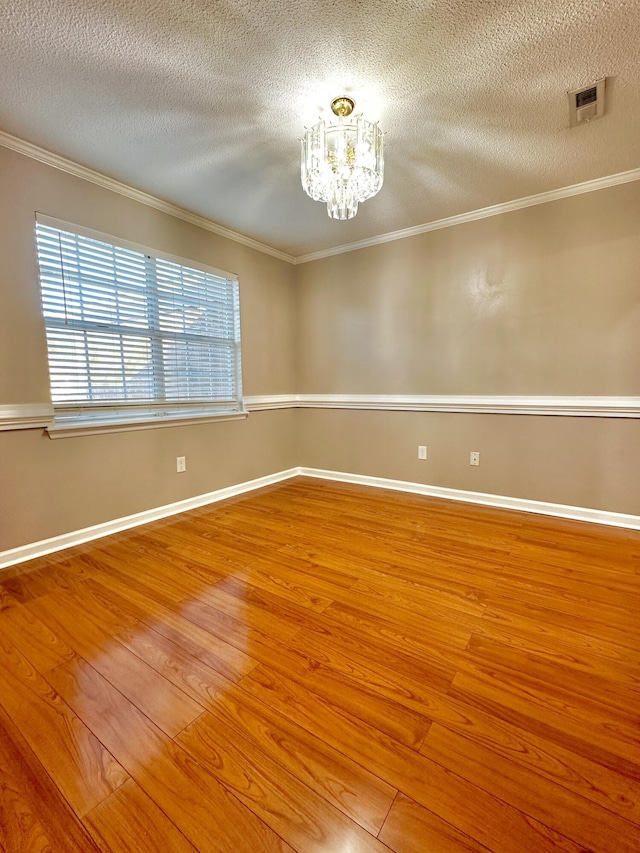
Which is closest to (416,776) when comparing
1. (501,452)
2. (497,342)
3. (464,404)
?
(501,452)

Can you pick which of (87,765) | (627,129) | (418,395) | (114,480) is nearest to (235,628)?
(87,765)

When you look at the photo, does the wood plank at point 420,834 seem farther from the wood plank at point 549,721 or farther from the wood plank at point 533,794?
the wood plank at point 549,721

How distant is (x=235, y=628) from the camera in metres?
1.51

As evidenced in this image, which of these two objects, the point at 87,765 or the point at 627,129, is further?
the point at 627,129

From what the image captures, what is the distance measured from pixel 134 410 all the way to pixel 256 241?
1919 millimetres

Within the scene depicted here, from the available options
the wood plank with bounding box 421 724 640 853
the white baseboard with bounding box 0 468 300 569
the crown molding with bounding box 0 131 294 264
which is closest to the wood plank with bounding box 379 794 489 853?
the wood plank with bounding box 421 724 640 853

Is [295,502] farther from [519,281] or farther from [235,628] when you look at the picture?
[519,281]

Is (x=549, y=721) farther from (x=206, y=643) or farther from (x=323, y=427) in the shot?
(x=323, y=427)

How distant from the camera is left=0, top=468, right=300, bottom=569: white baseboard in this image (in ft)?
6.83

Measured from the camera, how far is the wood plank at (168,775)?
0.81 meters

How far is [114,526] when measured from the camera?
8.16ft

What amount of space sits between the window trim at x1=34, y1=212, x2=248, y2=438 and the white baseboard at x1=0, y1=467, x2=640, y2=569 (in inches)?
25.3

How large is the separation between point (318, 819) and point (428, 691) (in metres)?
0.51

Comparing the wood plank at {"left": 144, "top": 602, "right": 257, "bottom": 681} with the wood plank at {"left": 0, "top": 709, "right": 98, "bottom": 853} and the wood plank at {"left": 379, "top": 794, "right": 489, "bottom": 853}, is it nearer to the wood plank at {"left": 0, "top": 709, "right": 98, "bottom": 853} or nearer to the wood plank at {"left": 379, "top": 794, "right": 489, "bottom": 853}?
the wood plank at {"left": 0, "top": 709, "right": 98, "bottom": 853}
